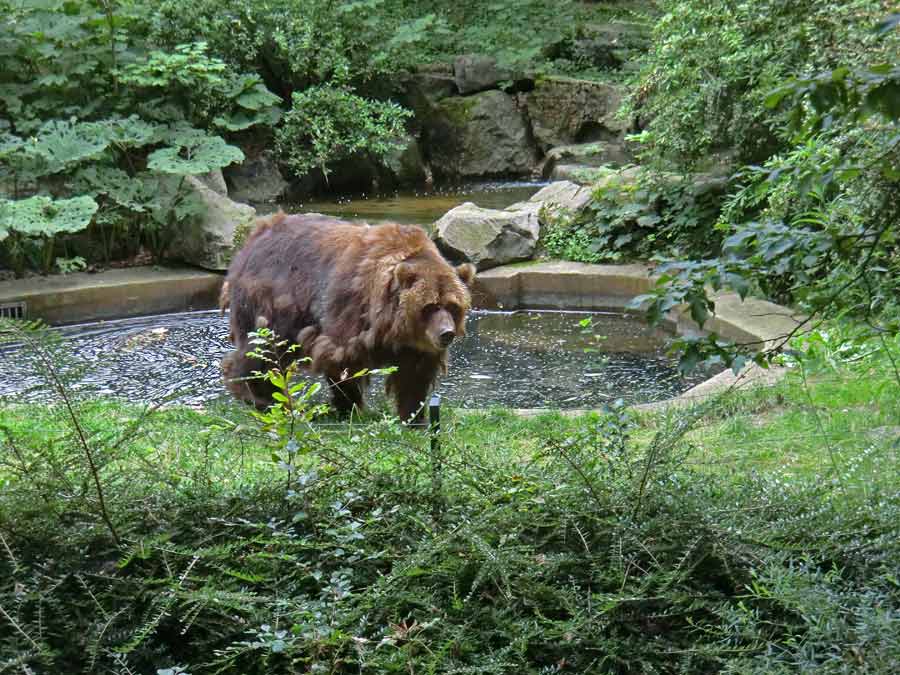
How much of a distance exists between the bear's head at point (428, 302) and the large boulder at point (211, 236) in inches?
229

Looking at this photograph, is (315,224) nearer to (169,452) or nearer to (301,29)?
(169,452)

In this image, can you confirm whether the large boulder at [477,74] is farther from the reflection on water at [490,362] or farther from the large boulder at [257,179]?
the reflection on water at [490,362]

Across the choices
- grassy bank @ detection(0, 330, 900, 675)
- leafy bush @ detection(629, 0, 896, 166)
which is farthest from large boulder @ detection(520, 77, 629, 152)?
grassy bank @ detection(0, 330, 900, 675)

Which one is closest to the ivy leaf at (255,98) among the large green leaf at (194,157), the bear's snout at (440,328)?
the large green leaf at (194,157)

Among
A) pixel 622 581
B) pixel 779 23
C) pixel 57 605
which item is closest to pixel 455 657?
pixel 622 581

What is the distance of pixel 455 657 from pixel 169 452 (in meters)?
2.31

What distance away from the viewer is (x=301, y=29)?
57.7 ft

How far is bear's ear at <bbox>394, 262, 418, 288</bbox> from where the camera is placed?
6.77m

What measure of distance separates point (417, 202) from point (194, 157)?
511 cm

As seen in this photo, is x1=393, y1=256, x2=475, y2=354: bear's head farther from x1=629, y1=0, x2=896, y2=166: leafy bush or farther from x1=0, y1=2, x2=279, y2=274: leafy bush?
x1=0, y1=2, x2=279, y2=274: leafy bush

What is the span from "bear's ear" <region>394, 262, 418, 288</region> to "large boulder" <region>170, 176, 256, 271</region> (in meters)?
5.82

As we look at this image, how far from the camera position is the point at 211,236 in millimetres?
12289

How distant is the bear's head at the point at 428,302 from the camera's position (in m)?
6.73

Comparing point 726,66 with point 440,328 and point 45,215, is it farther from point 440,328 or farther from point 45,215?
point 45,215
